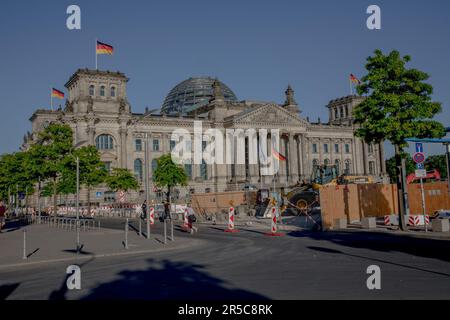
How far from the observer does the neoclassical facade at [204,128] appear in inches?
3250

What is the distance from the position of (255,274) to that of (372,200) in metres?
26.0

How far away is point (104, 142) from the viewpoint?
8362 cm

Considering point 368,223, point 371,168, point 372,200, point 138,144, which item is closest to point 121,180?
point 138,144

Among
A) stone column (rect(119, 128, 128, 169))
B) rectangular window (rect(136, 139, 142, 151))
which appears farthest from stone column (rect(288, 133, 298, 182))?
stone column (rect(119, 128, 128, 169))

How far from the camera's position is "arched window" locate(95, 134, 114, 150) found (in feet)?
272

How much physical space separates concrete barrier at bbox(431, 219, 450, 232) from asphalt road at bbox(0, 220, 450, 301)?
5.23 meters

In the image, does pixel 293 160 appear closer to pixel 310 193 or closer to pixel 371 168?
pixel 371 168

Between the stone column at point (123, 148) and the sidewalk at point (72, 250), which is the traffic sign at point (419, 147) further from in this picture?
the stone column at point (123, 148)

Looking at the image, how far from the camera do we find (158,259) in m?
17.8

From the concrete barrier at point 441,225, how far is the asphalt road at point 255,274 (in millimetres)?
5225

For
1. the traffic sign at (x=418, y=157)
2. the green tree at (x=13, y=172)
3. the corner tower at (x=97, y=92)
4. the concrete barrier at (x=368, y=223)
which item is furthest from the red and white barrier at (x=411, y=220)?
the corner tower at (x=97, y=92)

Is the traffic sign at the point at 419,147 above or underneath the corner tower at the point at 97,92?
underneath

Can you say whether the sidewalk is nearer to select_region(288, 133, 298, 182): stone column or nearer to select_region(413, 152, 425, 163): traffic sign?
select_region(413, 152, 425, 163): traffic sign
